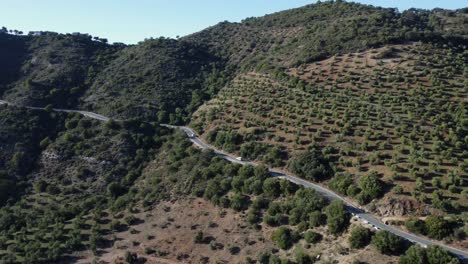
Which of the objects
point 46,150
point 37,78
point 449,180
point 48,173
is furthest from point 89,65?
point 449,180

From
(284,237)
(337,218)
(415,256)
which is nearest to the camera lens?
(415,256)

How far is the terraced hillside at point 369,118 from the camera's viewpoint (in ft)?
160

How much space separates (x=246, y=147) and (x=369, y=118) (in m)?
18.0

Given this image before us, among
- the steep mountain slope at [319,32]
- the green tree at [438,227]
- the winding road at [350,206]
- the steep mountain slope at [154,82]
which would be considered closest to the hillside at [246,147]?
the green tree at [438,227]

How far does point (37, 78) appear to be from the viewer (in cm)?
10538

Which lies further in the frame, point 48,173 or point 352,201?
point 48,173

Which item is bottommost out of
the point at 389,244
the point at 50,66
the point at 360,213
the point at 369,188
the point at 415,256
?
the point at 415,256

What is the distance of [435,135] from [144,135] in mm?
45860

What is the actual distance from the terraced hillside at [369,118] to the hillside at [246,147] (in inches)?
11.5

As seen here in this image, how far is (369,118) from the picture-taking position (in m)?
65.4

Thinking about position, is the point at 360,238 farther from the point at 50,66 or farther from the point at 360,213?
the point at 50,66

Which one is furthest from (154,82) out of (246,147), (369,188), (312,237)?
(312,237)

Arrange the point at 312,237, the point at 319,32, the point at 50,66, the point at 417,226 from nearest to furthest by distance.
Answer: the point at 417,226
the point at 312,237
the point at 319,32
the point at 50,66

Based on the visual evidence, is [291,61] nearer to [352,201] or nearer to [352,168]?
[352,168]
